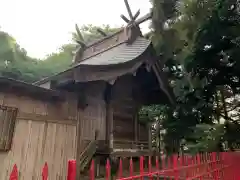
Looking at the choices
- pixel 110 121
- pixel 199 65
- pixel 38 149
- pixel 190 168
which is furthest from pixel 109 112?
pixel 190 168

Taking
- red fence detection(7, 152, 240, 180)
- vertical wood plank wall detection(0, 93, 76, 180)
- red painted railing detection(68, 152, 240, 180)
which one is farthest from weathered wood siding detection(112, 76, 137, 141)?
red fence detection(7, 152, 240, 180)

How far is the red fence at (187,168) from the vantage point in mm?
2612

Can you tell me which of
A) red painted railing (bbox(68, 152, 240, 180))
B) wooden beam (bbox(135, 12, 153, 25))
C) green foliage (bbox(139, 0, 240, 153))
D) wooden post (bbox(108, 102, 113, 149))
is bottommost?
red painted railing (bbox(68, 152, 240, 180))

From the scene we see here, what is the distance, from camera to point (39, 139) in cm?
639

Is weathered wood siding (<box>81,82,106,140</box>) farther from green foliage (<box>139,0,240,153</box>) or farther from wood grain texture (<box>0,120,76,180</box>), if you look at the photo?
green foliage (<box>139,0,240,153</box>)

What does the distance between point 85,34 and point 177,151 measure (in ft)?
62.2

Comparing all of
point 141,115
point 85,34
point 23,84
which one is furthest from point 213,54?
point 85,34

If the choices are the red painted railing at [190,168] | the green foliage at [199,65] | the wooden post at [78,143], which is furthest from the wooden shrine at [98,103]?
the red painted railing at [190,168]

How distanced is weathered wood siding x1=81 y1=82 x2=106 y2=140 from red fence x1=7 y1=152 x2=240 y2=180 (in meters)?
3.21

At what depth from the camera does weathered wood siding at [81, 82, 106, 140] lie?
8.35m

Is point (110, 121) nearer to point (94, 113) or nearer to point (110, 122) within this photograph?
point (110, 122)

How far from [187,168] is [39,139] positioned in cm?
434

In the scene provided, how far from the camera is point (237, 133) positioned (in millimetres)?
8484

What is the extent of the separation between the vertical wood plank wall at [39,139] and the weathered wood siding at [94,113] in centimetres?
103
